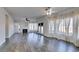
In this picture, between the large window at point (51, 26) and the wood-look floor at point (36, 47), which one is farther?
the large window at point (51, 26)

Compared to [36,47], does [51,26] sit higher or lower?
higher

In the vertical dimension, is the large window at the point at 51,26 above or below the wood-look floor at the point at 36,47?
above

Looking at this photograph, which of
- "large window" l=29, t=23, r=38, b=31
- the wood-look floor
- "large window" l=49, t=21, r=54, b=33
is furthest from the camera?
"large window" l=29, t=23, r=38, b=31

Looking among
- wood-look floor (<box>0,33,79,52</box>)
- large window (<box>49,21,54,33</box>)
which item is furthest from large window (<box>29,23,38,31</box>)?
wood-look floor (<box>0,33,79,52</box>)

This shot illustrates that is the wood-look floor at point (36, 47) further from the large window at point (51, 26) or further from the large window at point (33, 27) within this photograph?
the large window at point (33, 27)

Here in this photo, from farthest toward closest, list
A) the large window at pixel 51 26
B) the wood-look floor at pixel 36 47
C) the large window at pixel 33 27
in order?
1. the large window at pixel 33 27
2. the large window at pixel 51 26
3. the wood-look floor at pixel 36 47

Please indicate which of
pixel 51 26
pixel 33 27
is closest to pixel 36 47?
pixel 51 26

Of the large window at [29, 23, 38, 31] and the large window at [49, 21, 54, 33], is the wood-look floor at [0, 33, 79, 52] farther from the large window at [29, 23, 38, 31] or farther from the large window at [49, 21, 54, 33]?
the large window at [29, 23, 38, 31]

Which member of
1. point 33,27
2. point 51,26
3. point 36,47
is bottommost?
point 36,47

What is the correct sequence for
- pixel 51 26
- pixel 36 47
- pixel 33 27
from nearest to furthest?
pixel 36 47, pixel 51 26, pixel 33 27

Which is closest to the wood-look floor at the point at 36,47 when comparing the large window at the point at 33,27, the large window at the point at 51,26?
the large window at the point at 51,26

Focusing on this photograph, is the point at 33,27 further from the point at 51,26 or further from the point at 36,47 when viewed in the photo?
the point at 36,47

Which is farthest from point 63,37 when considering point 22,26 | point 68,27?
point 22,26
